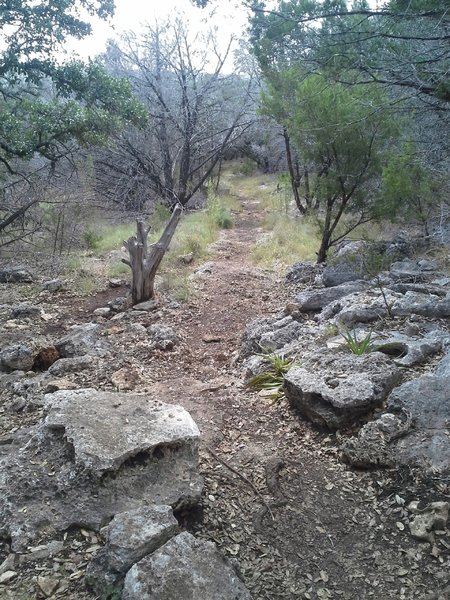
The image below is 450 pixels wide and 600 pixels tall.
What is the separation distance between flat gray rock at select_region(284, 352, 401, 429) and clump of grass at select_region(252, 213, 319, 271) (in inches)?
194

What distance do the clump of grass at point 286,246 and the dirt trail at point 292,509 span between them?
191 inches

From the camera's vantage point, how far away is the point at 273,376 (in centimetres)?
367

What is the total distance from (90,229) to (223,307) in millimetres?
5367

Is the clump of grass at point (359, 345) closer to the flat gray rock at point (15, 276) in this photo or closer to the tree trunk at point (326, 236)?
the tree trunk at point (326, 236)

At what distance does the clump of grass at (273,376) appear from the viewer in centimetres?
361

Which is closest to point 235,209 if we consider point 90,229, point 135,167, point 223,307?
point 135,167

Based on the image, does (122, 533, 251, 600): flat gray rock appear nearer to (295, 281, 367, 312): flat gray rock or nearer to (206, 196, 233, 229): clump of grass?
(295, 281, 367, 312): flat gray rock

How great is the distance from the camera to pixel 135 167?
1284 centimetres

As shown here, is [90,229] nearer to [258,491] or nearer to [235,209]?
[235,209]

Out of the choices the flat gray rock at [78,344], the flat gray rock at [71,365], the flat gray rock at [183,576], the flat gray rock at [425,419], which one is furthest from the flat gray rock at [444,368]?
the flat gray rock at [78,344]

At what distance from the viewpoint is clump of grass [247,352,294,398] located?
3.61m

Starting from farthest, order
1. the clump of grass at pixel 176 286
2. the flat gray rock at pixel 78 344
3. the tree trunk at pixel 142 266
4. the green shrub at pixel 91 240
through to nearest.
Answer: the green shrub at pixel 91 240, the clump of grass at pixel 176 286, the tree trunk at pixel 142 266, the flat gray rock at pixel 78 344

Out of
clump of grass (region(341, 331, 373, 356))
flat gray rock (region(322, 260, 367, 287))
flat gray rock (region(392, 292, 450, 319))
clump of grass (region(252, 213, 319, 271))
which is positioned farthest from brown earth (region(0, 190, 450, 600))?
clump of grass (region(252, 213, 319, 271))

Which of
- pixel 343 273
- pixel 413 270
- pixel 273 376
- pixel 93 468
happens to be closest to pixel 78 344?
pixel 273 376
